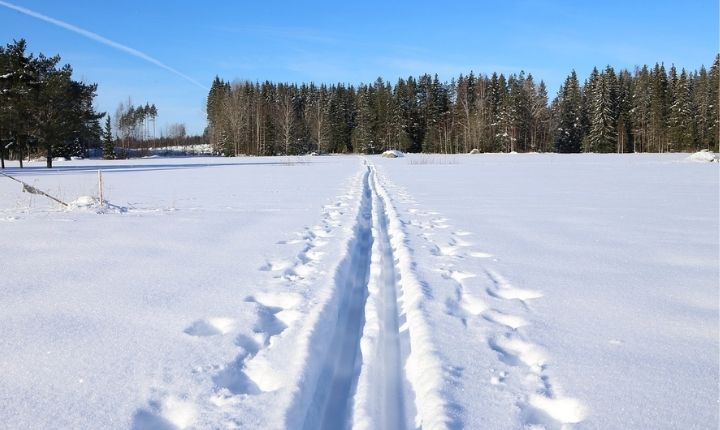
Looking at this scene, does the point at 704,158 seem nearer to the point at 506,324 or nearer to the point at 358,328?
the point at 506,324

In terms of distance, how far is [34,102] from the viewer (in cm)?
2692

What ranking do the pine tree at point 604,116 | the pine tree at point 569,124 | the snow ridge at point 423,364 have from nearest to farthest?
the snow ridge at point 423,364 < the pine tree at point 604,116 < the pine tree at point 569,124

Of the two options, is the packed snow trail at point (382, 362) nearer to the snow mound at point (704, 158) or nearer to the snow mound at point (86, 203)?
the snow mound at point (86, 203)

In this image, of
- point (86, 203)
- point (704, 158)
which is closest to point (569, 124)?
point (704, 158)

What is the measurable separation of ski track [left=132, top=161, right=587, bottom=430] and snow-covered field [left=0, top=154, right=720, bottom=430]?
14 millimetres

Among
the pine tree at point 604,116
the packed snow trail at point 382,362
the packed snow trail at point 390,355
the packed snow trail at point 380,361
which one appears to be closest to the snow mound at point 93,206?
the packed snow trail at point 380,361

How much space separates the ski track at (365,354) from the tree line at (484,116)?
2191 inches

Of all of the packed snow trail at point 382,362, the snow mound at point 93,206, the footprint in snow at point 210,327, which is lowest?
the packed snow trail at point 382,362

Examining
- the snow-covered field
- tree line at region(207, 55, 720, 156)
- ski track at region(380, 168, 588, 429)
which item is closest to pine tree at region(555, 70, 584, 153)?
tree line at region(207, 55, 720, 156)

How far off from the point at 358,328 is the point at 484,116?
60289 mm

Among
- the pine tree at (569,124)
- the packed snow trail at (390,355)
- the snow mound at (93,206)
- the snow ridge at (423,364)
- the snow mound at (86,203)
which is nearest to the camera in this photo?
the snow ridge at (423,364)

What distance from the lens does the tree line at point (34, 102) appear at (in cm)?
2638

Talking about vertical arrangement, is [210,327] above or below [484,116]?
below

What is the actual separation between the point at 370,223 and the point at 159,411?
244 inches
